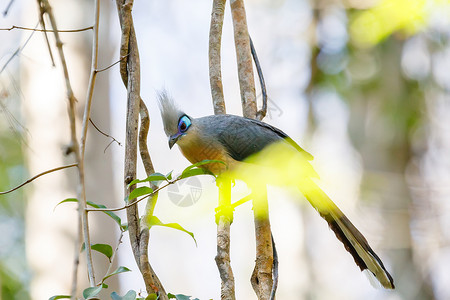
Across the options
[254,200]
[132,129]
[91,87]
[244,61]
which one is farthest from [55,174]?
[91,87]

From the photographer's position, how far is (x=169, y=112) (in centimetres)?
259

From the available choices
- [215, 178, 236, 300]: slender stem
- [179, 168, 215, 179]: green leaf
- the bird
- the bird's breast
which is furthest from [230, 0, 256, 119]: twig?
[179, 168, 215, 179]: green leaf

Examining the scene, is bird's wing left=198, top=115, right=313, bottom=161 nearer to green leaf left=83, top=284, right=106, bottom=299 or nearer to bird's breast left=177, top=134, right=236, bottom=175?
bird's breast left=177, top=134, right=236, bottom=175

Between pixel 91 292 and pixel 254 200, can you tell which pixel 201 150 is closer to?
pixel 254 200

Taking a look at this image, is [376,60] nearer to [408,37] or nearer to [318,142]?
[408,37]

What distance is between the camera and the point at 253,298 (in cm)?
1031

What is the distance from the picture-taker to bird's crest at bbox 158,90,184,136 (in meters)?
2.53

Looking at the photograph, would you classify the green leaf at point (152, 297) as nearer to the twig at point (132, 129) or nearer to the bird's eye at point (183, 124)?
the twig at point (132, 129)

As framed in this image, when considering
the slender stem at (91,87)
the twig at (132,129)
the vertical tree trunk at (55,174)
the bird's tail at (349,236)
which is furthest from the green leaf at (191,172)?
the vertical tree trunk at (55,174)

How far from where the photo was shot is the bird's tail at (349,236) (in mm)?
2320

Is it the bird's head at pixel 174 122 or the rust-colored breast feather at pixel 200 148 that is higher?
the bird's head at pixel 174 122

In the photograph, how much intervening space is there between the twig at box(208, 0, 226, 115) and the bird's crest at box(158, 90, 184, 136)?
0.86 feet

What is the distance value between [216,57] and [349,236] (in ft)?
3.45

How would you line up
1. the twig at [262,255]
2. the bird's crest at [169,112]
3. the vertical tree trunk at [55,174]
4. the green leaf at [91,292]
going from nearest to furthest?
the green leaf at [91,292] → the twig at [262,255] → the bird's crest at [169,112] → the vertical tree trunk at [55,174]
